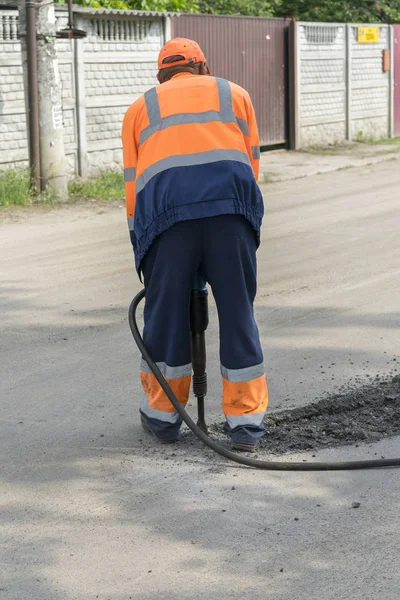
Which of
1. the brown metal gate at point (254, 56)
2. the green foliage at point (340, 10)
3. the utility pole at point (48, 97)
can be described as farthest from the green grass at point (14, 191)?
the green foliage at point (340, 10)

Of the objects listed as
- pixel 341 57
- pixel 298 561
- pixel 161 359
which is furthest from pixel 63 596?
pixel 341 57

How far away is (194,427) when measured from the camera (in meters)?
4.70

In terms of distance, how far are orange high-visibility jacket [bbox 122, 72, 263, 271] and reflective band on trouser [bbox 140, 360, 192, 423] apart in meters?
0.54

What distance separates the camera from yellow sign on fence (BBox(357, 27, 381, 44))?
2125 cm

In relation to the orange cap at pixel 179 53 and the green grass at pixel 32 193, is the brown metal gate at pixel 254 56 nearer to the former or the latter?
the green grass at pixel 32 193

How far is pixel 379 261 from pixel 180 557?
5.82 m

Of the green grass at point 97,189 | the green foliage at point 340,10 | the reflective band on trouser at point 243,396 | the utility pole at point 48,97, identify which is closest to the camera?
the reflective band on trouser at point 243,396

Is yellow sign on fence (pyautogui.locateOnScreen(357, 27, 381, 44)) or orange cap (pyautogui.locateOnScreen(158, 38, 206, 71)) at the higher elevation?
yellow sign on fence (pyautogui.locateOnScreen(357, 27, 381, 44))

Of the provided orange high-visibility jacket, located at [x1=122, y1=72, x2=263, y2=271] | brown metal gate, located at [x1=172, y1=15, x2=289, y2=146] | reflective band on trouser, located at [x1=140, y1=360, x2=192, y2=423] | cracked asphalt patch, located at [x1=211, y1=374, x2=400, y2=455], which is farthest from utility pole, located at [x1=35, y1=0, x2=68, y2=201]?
reflective band on trouser, located at [x1=140, y1=360, x2=192, y2=423]

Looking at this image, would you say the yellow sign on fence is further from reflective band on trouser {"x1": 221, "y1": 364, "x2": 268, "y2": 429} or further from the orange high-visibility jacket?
reflective band on trouser {"x1": 221, "y1": 364, "x2": 268, "y2": 429}

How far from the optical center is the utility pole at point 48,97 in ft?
40.2

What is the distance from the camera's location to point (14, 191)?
1247cm

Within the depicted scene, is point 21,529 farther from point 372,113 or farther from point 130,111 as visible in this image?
point 372,113

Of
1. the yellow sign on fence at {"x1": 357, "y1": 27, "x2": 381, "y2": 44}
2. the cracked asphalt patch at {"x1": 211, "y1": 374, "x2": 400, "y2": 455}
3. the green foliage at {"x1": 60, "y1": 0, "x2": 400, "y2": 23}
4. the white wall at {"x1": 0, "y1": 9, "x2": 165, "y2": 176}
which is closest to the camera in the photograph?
the cracked asphalt patch at {"x1": 211, "y1": 374, "x2": 400, "y2": 455}
